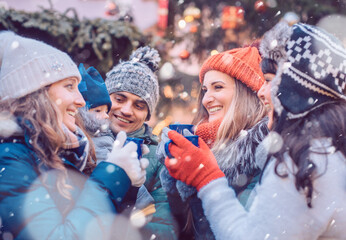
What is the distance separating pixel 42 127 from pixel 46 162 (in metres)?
0.18

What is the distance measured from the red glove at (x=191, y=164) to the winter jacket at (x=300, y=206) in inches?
11.1

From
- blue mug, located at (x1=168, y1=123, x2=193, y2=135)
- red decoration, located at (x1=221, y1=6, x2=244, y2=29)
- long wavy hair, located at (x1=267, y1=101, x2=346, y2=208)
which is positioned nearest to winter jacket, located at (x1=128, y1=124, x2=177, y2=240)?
blue mug, located at (x1=168, y1=123, x2=193, y2=135)

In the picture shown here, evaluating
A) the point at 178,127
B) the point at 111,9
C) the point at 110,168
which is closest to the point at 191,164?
the point at 178,127

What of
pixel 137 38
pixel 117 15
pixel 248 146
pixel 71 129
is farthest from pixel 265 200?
pixel 117 15

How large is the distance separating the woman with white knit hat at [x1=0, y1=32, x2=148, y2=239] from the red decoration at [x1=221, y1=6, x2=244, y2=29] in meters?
2.87

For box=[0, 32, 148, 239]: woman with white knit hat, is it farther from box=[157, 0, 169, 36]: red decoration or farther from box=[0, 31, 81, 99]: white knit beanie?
box=[157, 0, 169, 36]: red decoration

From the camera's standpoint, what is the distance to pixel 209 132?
6.89ft

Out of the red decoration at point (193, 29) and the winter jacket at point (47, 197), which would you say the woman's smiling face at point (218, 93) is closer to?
the winter jacket at point (47, 197)

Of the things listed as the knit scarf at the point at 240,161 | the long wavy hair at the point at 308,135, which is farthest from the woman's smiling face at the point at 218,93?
the long wavy hair at the point at 308,135

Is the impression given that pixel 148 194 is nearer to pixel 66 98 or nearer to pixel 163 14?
pixel 66 98

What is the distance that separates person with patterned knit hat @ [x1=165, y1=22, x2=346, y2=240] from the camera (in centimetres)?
132

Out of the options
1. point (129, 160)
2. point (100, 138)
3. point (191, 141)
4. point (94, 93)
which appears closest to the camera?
point (129, 160)

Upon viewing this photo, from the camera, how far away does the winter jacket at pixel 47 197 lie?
1.32 metres

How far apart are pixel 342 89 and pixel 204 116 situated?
1.19 m
